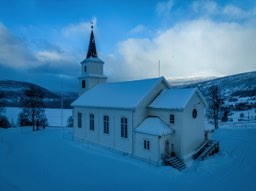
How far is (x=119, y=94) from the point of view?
24547 mm

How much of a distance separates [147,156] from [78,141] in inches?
537

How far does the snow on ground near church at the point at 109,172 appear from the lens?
13.7 m

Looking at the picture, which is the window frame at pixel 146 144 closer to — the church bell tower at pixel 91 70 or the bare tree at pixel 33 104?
the church bell tower at pixel 91 70

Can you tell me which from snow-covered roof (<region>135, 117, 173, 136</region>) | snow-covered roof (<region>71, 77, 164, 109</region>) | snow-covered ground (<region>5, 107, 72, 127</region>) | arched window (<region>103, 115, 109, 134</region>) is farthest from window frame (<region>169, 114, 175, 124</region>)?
snow-covered ground (<region>5, 107, 72, 127</region>)

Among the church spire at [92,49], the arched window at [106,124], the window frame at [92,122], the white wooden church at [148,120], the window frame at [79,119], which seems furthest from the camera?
the church spire at [92,49]

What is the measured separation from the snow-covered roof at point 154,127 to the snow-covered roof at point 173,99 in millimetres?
1549

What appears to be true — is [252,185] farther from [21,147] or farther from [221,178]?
[21,147]

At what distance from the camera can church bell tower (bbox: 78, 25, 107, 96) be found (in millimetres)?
32562

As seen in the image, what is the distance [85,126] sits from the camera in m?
27.5

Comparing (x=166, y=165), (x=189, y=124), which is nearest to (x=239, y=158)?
(x=189, y=124)

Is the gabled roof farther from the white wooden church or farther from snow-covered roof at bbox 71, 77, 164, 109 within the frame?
snow-covered roof at bbox 71, 77, 164, 109

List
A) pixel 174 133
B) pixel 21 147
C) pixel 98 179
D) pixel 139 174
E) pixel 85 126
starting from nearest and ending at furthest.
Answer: pixel 98 179
pixel 139 174
pixel 174 133
pixel 21 147
pixel 85 126

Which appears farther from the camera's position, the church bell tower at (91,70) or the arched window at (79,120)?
the church bell tower at (91,70)

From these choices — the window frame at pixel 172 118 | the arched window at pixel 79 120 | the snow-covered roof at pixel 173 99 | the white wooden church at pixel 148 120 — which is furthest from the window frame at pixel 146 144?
the arched window at pixel 79 120
